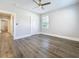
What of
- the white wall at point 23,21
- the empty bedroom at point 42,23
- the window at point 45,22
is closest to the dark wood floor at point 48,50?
the empty bedroom at point 42,23

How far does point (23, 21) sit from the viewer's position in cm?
679

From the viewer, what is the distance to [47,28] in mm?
8578

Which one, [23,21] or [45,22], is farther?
[45,22]

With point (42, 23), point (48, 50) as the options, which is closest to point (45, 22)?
point (42, 23)

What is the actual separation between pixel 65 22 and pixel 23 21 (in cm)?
345

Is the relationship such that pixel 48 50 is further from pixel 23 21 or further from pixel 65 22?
pixel 23 21

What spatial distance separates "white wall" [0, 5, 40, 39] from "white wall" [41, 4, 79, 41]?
175 cm

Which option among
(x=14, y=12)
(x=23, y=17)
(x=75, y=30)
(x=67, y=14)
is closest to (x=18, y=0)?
(x=14, y=12)

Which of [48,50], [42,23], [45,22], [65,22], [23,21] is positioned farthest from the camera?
[42,23]

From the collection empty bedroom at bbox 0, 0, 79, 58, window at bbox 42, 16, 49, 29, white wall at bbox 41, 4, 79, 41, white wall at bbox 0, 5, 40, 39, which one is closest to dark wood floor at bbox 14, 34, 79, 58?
empty bedroom at bbox 0, 0, 79, 58

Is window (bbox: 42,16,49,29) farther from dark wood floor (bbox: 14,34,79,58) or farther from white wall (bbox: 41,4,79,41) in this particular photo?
dark wood floor (bbox: 14,34,79,58)

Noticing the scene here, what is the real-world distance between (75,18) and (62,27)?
1380mm

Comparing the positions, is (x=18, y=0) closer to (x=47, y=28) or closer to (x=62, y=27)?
(x=62, y=27)

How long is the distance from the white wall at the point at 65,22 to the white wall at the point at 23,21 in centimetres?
175
